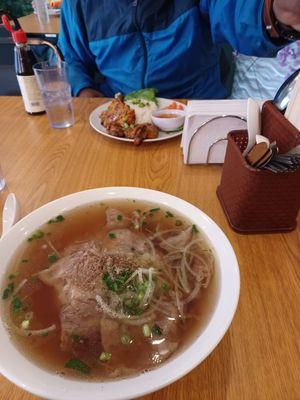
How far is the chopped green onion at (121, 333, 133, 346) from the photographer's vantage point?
0.58 metres

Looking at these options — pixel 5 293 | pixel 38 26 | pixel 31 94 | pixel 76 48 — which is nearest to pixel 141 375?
pixel 5 293

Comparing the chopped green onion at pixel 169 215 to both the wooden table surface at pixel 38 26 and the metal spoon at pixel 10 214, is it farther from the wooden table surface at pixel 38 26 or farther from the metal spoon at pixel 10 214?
the wooden table surface at pixel 38 26

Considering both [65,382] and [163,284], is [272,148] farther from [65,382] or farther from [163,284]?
[65,382]

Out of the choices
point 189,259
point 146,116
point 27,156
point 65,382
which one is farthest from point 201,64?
point 65,382

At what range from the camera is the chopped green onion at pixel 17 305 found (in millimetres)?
610

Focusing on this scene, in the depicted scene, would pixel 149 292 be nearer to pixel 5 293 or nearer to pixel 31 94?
pixel 5 293

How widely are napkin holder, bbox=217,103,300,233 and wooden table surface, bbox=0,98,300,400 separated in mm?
42

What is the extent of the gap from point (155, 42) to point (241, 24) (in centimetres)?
56

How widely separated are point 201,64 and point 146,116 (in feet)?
2.66

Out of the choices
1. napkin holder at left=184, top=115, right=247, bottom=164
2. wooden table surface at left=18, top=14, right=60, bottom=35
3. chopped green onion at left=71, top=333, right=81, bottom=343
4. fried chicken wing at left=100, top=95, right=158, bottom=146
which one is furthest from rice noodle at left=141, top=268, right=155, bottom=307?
wooden table surface at left=18, top=14, right=60, bottom=35

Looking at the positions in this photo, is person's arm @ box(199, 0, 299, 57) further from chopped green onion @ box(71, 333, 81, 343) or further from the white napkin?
chopped green onion @ box(71, 333, 81, 343)

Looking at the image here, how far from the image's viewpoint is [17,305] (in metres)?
0.62

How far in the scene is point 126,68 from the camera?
193 cm

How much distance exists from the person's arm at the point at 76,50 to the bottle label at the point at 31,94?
53 cm
